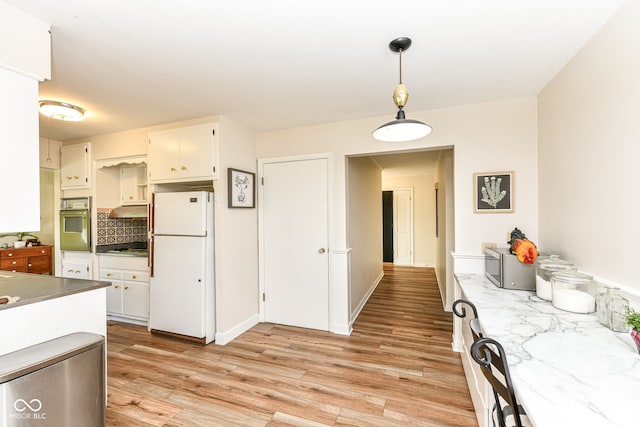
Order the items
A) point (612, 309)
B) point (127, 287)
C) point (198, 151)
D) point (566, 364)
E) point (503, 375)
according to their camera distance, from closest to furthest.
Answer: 1. point (503, 375)
2. point (566, 364)
3. point (612, 309)
4. point (198, 151)
5. point (127, 287)

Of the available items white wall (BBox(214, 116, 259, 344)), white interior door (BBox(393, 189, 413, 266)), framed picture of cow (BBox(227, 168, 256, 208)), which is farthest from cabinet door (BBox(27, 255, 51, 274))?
white interior door (BBox(393, 189, 413, 266))

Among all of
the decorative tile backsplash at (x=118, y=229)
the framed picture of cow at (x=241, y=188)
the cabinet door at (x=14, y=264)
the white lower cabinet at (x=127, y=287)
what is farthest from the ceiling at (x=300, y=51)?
the cabinet door at (x=14, y=264)

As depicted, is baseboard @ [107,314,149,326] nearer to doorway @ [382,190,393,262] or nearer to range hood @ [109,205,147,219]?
range hood @ [109,205,147,219]

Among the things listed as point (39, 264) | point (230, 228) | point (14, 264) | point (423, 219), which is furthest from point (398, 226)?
point (14, 264)

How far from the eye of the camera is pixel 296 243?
325 centimetres

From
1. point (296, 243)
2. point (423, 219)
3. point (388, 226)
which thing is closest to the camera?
point (296, 243)

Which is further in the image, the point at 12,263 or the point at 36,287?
the point at 12,263

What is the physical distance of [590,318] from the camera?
1374mm

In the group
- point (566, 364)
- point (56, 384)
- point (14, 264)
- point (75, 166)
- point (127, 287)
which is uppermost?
point (75, 166)

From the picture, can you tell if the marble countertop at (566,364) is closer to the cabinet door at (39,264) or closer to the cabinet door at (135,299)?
the cabinet door at (135,299)

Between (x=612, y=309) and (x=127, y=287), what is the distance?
14.1 feet

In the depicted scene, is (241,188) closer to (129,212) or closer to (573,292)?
(129,212)

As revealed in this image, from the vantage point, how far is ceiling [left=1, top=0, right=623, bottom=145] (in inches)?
52.8

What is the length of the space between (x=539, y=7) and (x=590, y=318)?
1566 mm
